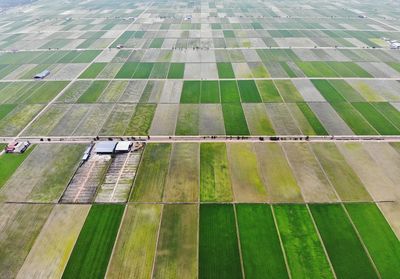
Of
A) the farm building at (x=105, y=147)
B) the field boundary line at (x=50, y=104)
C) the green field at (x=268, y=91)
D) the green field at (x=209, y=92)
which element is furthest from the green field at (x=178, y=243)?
the field boundary line at (x=50, y=104)

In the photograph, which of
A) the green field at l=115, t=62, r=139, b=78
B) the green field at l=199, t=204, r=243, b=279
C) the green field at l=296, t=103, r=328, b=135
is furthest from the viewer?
the green field at l=115, t=62, r=139, b=78

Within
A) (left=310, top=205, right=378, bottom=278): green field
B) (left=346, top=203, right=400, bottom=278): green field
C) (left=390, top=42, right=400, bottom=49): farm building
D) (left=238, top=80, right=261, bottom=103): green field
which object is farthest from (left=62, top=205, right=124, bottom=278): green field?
(left=390, top=42, right=400, bottom=49): farm building

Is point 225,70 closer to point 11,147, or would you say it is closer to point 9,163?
point 11,147

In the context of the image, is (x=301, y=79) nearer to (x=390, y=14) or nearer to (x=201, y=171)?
(x=201, y=171)

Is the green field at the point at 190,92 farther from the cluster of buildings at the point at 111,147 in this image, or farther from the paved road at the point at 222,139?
the cluster of buildings at the point at 111,147

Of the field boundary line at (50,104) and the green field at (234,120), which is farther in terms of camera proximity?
the field boundary line at (50,104)

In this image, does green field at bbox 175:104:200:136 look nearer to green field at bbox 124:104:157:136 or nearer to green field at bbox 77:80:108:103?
green field at bbox 124:104:157:136
